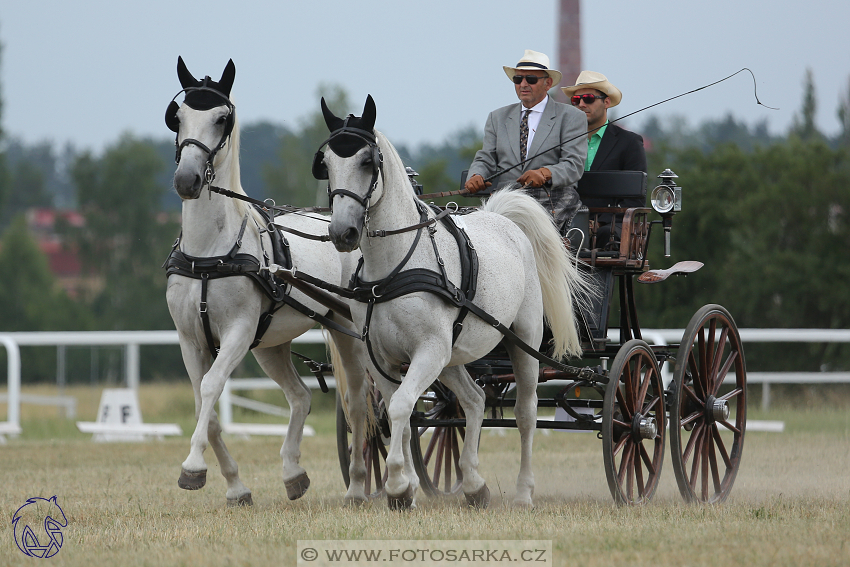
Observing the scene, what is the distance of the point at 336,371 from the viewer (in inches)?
259

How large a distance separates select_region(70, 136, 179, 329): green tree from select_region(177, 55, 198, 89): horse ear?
3339 centimetres

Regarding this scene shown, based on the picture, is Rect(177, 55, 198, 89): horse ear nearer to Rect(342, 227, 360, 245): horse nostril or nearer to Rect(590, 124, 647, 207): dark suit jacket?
Rect(342, 227, 360, 245): horse nostril

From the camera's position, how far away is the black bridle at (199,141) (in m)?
5.50

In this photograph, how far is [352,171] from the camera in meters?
4.93

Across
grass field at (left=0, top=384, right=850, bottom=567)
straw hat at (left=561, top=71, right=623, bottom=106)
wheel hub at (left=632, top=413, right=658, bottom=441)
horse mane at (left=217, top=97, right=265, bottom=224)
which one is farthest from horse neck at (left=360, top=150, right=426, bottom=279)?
straw hat at (left=561, top=71, right=623, bottom=106)

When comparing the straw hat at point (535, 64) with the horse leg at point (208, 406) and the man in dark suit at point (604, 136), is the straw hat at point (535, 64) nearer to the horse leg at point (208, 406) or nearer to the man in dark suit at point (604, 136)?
the man in dark suit at point (604, 136)

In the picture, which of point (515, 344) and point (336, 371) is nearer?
point (515, 344)

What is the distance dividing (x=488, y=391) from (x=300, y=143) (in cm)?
4116

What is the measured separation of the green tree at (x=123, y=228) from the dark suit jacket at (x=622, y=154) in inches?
1288

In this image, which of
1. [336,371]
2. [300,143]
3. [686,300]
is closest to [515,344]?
[336,371]

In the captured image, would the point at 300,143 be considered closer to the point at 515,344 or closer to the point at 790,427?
the point at 790,427

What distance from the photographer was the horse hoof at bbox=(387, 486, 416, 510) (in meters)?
5.32

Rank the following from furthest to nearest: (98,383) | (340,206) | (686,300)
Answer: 1. (98,383)
2. (686,300)
3. (340,206)

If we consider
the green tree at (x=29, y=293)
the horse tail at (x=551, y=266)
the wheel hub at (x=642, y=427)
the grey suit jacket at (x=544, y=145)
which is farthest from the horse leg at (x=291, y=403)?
the green tree at (x=29, y=293)
